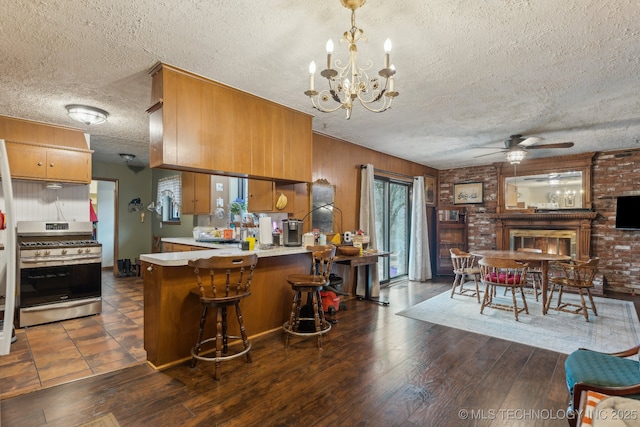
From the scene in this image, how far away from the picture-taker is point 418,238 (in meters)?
6.45

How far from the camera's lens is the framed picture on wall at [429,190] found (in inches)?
276

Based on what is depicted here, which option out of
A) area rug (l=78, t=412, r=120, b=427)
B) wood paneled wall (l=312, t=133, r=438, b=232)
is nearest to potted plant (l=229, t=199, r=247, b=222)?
wood paneled wall (l=312, t=133, r=438, b=232)

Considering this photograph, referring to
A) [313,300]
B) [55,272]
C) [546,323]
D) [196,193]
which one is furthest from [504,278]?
[55,272]

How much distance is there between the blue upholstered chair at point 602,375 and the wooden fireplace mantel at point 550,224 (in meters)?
4.73

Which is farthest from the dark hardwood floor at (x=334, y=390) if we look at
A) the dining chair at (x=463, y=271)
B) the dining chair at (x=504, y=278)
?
the dining chair at (x=463, y=271)

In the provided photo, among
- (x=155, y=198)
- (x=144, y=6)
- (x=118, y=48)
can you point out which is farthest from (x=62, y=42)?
(x=155, y=198)

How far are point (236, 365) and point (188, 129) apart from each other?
2034 mm

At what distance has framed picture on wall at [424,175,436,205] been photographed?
7.01 m

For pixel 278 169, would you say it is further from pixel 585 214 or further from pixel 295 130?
pixel 585 214

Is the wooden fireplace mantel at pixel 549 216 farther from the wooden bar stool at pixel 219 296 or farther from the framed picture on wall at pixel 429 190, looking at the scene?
the wooden bar stool at pixel 219 296

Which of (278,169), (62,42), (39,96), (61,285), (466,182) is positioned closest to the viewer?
(62,42)

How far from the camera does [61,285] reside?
12.9 ft

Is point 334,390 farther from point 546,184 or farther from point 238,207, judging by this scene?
point 546,184

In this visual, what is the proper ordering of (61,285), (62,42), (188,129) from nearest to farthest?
(62,42) → (188,129) → (61,285)
